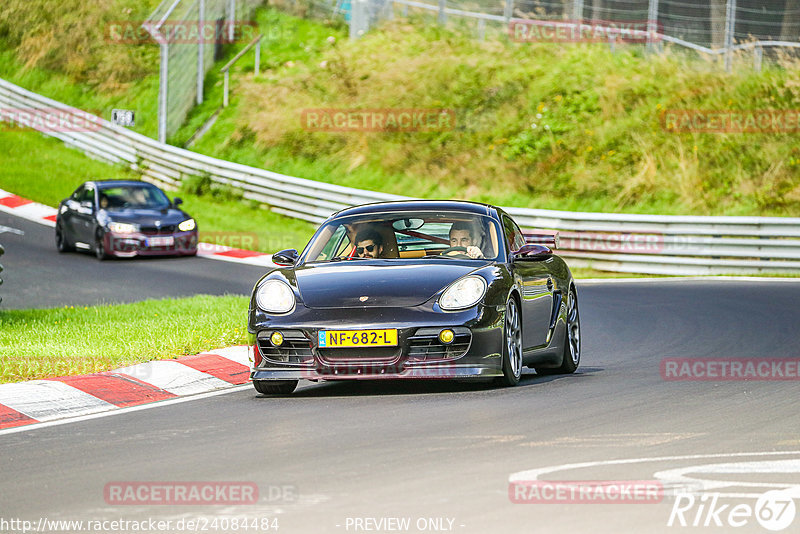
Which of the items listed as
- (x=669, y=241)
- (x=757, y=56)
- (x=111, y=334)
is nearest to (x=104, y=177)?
(x=757, y=56)

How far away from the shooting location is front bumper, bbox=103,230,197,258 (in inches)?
968

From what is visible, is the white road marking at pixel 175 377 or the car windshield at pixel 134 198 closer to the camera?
the white road marking at pixel 175 377

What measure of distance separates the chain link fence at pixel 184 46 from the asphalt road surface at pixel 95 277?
29.5 feet

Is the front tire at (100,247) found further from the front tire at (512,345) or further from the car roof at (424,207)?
the front tire at (512,345)

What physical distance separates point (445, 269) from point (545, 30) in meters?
25.3

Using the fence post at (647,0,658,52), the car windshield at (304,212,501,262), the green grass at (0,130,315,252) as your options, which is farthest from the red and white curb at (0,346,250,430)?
the fence post at (647,0,658,52)

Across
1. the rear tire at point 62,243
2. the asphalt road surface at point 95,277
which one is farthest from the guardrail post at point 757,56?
the rear tire at point 62,243

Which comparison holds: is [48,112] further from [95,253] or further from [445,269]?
[445,269]

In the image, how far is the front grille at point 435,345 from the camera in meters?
9.34

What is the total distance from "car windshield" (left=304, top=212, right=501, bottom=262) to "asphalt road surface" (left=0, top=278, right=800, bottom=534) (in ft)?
3.34

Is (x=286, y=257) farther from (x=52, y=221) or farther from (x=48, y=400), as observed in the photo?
(x=52, y=221)

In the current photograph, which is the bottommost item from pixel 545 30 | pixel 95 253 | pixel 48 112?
pixel 95 253

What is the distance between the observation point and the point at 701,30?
1189 inches

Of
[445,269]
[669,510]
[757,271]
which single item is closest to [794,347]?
[445,269]
